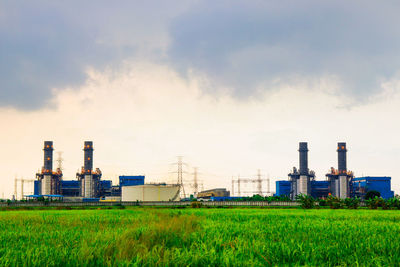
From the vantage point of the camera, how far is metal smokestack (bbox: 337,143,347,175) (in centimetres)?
13338

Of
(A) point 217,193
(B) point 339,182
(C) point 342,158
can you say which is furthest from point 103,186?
(C) point 342,158

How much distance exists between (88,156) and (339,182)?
101779mm

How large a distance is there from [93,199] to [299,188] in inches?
3306

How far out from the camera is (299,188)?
456ft

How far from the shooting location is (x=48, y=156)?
138250 mm

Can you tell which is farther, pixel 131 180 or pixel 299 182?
pixel 131 180

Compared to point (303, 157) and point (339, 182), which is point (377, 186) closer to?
point (339, 182)

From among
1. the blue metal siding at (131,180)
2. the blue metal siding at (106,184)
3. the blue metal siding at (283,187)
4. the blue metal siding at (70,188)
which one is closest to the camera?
the blue metal siding at (70,188)

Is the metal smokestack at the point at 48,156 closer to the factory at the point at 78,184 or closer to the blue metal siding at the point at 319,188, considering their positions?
the factory at the point at 78,184

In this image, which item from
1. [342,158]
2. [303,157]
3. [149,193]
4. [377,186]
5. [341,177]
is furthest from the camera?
[377,186]

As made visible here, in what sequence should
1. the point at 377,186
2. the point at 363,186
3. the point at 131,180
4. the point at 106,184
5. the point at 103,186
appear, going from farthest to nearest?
the point at 131,180 → the point at 106,184 → the point at 103,186 → the point at 363,186 → the point at 377,186

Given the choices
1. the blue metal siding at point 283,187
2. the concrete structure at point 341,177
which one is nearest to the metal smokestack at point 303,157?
the concrete structure at point 341,177

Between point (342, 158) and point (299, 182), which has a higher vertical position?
point (342, 158)

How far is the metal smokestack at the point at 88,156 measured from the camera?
452ft
